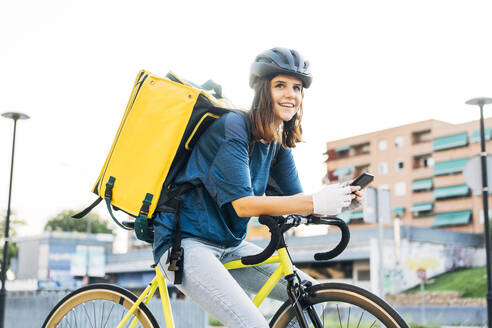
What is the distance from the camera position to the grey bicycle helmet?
2879mm

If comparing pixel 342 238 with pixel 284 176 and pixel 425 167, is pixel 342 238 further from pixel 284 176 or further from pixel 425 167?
pixel 425 167

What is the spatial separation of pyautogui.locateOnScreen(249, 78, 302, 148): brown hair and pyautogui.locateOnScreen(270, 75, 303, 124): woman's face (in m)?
0.02

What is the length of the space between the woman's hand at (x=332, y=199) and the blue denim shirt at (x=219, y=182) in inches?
11.3

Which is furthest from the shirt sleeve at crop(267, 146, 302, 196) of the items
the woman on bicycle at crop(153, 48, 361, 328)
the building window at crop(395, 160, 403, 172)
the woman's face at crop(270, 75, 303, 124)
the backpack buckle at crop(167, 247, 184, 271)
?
the building window at crop(395, 160, 403, 172)

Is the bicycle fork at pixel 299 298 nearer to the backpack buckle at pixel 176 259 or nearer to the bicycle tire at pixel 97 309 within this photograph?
the backpack buckle at pixel 176 259

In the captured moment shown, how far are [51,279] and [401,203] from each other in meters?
40.4

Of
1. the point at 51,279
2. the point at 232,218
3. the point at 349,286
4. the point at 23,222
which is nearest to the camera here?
the point at 349,286

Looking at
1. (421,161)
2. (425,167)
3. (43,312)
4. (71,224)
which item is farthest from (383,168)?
(43,312)

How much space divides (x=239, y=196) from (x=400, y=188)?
248 ft

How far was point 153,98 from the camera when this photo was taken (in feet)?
9.68

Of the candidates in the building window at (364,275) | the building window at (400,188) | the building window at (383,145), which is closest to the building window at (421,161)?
the building window at (400,188)

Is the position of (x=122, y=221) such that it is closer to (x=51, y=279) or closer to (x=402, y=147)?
(x=51, y=279)

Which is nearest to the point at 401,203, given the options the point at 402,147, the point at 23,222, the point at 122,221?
the point at 402,147

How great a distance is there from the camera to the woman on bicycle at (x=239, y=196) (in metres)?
2.64
